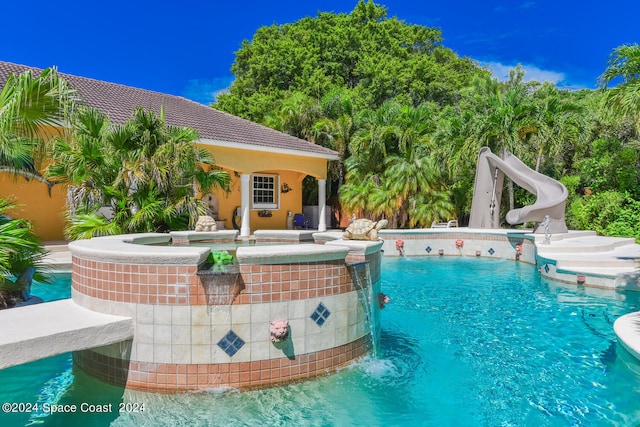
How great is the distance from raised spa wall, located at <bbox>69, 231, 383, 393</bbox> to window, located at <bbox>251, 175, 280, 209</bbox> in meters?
18.4

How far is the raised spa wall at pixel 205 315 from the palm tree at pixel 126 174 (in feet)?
17.7

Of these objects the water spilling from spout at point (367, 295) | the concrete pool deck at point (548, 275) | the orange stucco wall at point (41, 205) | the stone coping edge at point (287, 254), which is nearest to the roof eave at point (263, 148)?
the orange stucco wall at point (41, 205)

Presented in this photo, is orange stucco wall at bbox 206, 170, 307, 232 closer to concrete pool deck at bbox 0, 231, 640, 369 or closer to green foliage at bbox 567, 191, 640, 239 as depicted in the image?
concrete pool deck at bbox 0, 231, 640, 369

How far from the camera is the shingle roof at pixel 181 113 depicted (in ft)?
56.7

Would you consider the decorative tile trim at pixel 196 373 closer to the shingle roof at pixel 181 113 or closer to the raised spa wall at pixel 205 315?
the raised spa wall at pixel 205 315

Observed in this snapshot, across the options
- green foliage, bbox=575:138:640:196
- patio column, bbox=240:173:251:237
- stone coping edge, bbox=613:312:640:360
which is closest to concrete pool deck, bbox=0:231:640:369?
stone coping edge, bbox=613:312:640:360

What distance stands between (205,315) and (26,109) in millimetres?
4279

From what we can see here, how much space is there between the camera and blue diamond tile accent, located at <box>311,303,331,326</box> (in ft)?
17.4

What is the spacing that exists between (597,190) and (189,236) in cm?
1881

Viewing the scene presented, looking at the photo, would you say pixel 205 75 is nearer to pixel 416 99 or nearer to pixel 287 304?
pixel 416 99

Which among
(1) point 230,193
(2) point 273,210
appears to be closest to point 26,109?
(1) point 230,193

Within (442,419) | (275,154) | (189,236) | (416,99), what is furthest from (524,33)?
(442,419)

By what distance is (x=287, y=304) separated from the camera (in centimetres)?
513

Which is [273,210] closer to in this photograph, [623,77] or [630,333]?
[623,77]
